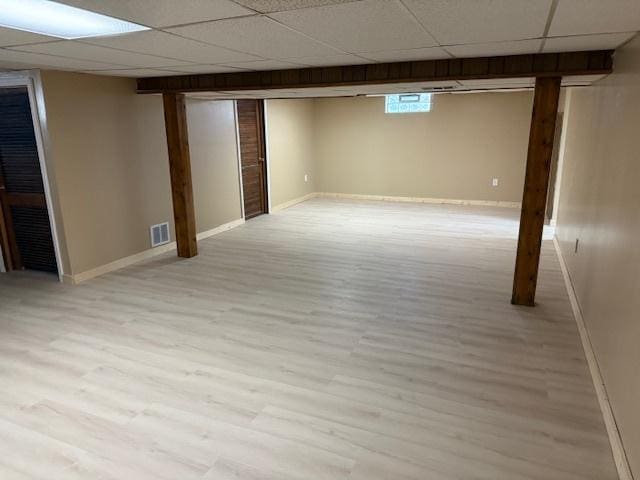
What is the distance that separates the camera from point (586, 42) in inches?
104

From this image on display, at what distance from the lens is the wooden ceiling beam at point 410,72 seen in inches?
119

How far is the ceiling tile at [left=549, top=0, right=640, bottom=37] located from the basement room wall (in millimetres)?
4050

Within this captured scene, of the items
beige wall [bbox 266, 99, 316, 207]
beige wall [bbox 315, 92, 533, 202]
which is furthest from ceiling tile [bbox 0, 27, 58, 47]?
beige wall [bbox 315, 92, 533, 202]

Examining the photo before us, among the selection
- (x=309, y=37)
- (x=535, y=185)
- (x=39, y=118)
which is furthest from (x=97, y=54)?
(x=535, y=185)

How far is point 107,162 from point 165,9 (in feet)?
10.2

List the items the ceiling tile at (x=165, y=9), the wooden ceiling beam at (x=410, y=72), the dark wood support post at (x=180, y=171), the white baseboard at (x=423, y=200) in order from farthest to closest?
the white baseboard at (x=423, y=200)
the dark wood support post at (x=180, y=171)
the wooden ceiling beam at (x=410, y=72)
the ceiling tile at (x=165, y=9)

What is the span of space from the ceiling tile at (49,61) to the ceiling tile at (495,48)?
2.71 metres

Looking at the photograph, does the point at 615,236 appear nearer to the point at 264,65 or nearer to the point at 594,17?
the point at 594,17

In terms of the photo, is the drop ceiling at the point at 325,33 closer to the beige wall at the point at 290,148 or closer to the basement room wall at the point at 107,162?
the basement room wall at the point at 107,162

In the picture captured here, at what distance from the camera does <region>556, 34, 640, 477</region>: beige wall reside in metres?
1.99

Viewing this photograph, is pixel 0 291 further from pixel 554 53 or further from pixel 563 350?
pixel 554 53

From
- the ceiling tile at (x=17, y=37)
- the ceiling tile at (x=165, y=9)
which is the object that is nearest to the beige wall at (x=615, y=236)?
the ceiling tile at (x=165, y=9)

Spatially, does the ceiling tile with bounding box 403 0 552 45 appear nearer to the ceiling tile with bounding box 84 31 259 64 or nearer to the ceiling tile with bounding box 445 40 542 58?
the ceiling tile with bounding box 445 40 542 58

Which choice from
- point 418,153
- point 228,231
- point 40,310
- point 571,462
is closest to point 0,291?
point 40,310
